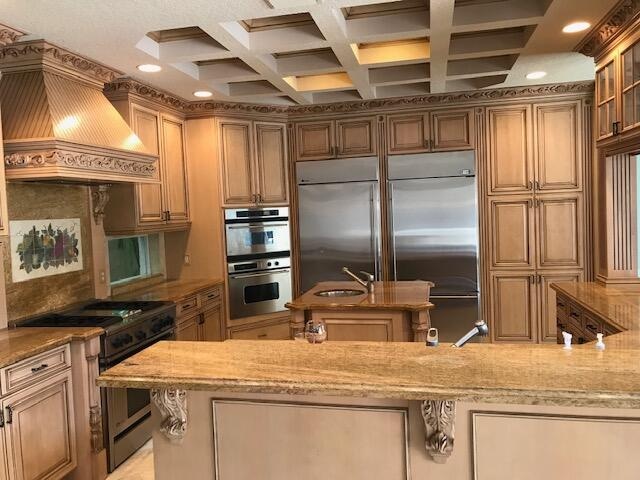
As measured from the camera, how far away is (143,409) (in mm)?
3445

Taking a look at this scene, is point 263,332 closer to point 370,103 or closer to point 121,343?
point 121,343

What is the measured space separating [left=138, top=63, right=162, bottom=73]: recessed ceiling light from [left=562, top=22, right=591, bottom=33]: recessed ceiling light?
2640 millimetres

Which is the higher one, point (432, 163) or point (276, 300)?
point (432, 163)

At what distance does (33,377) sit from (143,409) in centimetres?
101

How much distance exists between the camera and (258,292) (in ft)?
16.8

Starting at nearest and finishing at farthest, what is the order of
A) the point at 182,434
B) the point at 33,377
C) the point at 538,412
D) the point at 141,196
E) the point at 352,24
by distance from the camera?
the point at 538,412
the point at 182,434
the point at 33,377
the point at 352,24
the point at 141,196

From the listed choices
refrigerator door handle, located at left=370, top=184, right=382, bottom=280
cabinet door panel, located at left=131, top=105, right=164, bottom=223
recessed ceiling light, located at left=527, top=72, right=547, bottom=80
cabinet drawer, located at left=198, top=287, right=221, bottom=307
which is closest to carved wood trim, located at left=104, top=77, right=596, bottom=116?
cabinet door panel, located at left=131, top=105, right=164, bottom=223

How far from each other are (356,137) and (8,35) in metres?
3.25

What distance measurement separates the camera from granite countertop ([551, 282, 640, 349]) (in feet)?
7.43

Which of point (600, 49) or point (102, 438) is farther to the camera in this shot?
point (600, 49)

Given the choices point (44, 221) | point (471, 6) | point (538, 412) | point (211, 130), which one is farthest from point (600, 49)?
point (44, 221)

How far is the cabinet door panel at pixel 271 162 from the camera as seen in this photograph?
5.18 m

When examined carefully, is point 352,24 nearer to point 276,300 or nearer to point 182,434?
point 182,434

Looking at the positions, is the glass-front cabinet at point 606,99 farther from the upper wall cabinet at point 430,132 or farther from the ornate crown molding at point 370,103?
the upper wall cabinet at point 430,132
